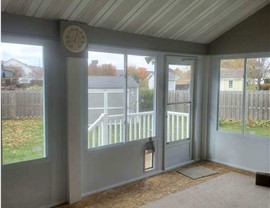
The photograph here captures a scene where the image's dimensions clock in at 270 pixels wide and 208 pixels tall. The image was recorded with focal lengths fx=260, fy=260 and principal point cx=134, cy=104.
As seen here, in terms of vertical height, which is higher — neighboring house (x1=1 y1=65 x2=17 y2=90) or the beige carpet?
neighboring house (x1=1 y1=65 x2=17 y2=90)

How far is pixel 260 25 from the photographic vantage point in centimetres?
421

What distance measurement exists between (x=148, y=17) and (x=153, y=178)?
241 centimetres

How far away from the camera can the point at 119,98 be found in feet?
12.3

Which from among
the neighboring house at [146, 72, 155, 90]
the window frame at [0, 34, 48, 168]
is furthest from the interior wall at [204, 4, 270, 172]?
the window frame at [0, 34, 48, 168]

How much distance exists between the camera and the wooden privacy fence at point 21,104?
2.77 meters

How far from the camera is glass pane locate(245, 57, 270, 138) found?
13.9 feet

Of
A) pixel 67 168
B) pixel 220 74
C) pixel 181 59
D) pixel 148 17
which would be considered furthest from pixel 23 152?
pixel 220 74

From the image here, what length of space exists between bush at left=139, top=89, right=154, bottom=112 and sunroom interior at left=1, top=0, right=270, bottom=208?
0.02 m

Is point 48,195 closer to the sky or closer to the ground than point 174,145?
closer to the ground

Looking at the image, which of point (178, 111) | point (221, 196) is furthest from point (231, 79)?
point (221, 196)

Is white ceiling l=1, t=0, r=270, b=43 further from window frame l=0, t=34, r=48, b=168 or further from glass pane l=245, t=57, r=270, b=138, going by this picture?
glass pane l=245, t=57, r=270, b=138

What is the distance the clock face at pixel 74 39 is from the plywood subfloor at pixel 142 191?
1.87 m

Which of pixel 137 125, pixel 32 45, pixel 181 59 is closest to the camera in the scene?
pixel 32 45

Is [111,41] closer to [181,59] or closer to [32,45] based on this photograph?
[32,45]
